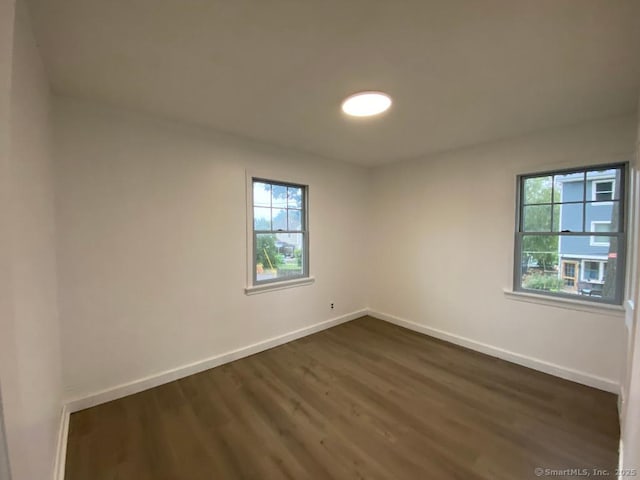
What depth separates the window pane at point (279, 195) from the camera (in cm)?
338

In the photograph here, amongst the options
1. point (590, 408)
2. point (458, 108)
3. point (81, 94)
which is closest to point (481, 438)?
point (590, 408)

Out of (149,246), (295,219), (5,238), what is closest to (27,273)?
(5,238)

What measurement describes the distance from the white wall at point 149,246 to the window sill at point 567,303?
2.68m

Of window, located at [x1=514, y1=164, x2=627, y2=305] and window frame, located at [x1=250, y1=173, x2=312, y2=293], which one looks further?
window frame, located at [x1=250, y1=173, x2=312, y2=293]

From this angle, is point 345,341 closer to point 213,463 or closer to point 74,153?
point 213,463

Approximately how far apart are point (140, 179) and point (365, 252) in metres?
3.26

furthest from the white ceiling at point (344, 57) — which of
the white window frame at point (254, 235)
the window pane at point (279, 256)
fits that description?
the window pane at point (279, 256)

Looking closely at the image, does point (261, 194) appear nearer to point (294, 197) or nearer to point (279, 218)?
point (279, 218)

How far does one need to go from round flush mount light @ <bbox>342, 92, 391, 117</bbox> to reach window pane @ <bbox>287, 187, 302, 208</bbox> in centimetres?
144

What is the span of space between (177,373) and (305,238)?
2.08 metres

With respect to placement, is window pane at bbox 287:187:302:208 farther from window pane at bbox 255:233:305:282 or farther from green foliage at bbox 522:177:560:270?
green foliage at bbox 522:177:560:270

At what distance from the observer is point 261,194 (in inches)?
128

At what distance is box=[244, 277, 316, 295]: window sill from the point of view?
311 cm

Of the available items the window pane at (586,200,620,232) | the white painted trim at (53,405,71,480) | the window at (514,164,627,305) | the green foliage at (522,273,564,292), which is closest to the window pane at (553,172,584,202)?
the window at (514,164,627,305)
